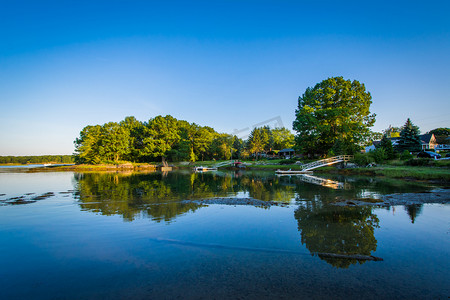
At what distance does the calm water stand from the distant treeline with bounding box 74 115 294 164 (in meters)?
62.4

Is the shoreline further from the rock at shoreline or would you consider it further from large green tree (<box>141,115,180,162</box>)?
large green tree (<box>141,115,180,162</box>)

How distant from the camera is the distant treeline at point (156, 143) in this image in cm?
7325

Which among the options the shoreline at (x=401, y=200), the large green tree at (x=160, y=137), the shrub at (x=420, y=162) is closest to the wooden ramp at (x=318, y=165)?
the shrub at (x=420, y=162)

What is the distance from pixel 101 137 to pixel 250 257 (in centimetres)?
7893

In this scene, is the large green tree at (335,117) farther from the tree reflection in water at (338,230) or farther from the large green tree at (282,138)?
the large green tree at (282,138)

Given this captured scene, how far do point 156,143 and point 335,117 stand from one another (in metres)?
56.6

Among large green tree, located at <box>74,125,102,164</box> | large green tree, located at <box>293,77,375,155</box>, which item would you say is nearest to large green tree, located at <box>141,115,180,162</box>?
large green tree, located at <box>74,125,102,164</box>

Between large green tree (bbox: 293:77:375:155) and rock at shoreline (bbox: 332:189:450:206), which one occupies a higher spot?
large green tree (bbox: 293:77:375:155)

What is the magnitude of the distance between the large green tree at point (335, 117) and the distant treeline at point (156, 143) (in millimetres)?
32512

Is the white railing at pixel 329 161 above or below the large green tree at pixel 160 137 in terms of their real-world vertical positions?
below

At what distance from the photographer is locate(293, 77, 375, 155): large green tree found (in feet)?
136

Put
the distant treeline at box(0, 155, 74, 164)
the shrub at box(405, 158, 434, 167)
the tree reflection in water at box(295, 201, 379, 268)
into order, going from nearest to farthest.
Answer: the tree reflection in water at box(295, 201, 379, 268) < the shrub at box(405, 158, 434, 167) < the distant treeline at box(0, 155, 74, 164)

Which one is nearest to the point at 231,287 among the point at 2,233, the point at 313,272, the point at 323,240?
the point at 313,272

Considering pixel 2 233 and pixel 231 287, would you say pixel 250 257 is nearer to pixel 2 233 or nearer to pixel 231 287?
pixel 231 287
